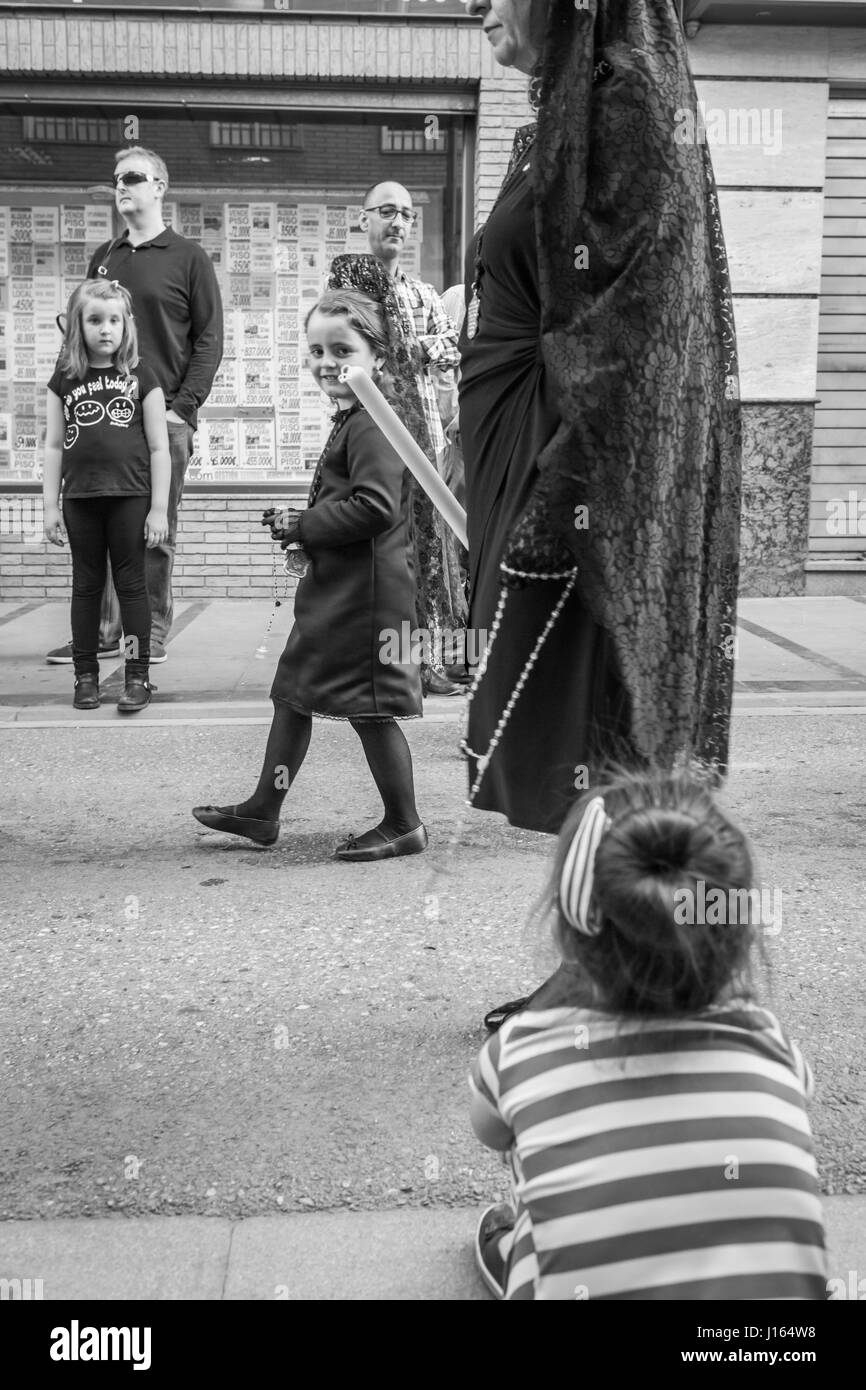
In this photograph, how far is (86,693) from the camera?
6.45 meters

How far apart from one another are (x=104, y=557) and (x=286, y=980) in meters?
3.46

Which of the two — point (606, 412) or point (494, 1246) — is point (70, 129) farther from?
point (494, 1246)

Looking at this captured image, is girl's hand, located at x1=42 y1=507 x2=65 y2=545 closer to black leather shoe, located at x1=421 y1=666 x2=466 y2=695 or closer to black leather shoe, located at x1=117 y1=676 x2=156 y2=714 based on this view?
black leather shoe, located at x1=117 y1=676 x2=156 y2=714

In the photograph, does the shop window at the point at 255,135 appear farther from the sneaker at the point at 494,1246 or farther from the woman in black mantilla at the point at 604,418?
the sneaker at the point at 494,1246

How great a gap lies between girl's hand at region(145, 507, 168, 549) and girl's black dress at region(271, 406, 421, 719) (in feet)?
7.46

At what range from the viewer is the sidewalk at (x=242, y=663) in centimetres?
656

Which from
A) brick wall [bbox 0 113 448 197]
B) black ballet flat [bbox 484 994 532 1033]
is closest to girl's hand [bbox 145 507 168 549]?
black ballet flat [bbox 484 994 532 1033]

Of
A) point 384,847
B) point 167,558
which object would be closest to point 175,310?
point 167,558

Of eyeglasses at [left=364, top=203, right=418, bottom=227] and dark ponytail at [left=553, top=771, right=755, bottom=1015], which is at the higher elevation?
eyeglasses at [left=364, top=203, right=418, bottom=227]

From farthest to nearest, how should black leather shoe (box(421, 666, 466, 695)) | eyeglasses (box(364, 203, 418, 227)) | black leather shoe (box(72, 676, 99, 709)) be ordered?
black leather shoe (box(421, 666, 466, 695)) → eyeglasses (box(364, 203, 418, 227)) → black leather shoe (box(72, 676, 99, 709))

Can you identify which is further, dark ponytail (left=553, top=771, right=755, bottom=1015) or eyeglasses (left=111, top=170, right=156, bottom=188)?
eyeglasses (left=111, top=170, right=156, bottom=188)

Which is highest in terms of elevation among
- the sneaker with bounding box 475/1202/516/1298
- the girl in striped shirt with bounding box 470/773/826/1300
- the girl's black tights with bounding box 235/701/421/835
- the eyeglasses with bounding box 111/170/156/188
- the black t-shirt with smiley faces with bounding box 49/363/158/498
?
the eyeglasses with bounding box 111/170/156/188

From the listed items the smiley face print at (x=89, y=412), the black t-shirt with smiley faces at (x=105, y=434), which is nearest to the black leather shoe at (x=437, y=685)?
the black t-shirt with smiley faces at (x=105, y=434)

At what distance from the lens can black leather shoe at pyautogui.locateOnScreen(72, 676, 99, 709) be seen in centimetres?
643
